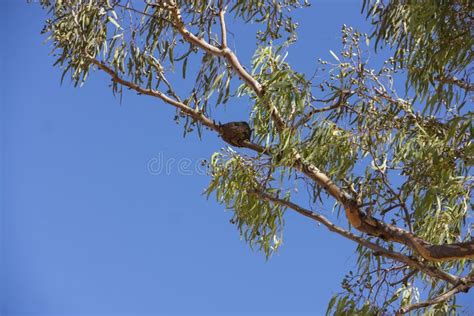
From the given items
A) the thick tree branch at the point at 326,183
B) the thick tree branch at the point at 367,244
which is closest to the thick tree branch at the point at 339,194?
the thick tree branch at the point at 326,183

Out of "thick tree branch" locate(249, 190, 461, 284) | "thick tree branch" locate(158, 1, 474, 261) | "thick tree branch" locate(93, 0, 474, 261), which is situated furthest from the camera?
"thick tree branch" locate(249, 190, 461, 284)

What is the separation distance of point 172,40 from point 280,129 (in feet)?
2.45

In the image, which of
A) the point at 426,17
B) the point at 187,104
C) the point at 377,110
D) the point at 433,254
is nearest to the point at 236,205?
the point at 187,104

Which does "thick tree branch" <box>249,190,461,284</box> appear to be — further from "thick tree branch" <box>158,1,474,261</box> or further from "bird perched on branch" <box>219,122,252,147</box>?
"bird perched on branch" <box>219,122,252,147</box>

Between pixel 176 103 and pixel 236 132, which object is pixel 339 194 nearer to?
pixel 236 132

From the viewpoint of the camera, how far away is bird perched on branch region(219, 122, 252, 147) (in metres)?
3.84

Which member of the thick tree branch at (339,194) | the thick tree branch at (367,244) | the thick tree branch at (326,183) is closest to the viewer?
the thick tree branch at (326,183)

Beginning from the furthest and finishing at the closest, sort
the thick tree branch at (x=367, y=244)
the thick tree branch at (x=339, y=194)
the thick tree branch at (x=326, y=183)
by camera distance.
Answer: the thick tree branch at (x=367, y=244), the thick tree branch at (x=339, y=194), the thick tree branch at (x=326, y=183)

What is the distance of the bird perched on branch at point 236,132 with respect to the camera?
12.6 ft

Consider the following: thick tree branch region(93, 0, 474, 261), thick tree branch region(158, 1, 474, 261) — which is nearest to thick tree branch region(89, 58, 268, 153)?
thick tree branch region(93, 0, 474, 261)

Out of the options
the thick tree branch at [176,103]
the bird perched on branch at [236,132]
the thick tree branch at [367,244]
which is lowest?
the thick tree branch at [367,244]

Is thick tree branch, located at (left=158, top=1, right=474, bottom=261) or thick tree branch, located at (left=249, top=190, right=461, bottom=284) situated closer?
thick tree branch, located at (left=158, top=1, right=474, bottom=261)

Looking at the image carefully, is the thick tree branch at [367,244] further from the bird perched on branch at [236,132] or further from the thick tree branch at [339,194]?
the bird perched on branch at [236,132]

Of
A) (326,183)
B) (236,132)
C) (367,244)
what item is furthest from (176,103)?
(367,244)
